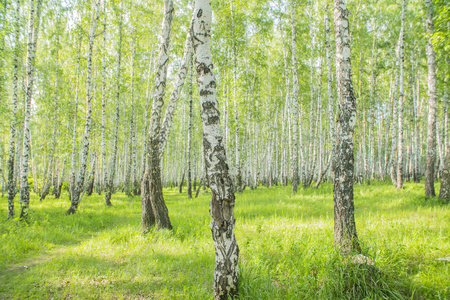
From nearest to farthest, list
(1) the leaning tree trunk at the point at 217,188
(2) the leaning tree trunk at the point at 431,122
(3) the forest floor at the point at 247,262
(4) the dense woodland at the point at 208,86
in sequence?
1. (1) the leaning tree trunk at the point at 217,188
2. (3) the forest floor at the point at 247,262
3. (4) the dense woodland at the point at 208,86
4. (2) the leaning tree trunk at the point at 431,122

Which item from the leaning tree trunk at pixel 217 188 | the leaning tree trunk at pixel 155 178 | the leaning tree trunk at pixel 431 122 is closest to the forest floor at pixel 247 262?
the leaning tree trunk at pixel 217 188

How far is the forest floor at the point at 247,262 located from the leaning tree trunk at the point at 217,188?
313 millimetres

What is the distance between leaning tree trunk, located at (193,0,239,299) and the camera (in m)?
3.22

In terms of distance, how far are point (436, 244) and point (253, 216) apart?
4879 millimetres

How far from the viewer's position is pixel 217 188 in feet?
10.5

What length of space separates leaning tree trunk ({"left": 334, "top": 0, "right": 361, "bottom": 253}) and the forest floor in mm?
342

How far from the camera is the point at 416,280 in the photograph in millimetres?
3490

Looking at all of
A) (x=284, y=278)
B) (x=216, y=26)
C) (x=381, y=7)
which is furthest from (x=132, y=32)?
(x=381, y=7)

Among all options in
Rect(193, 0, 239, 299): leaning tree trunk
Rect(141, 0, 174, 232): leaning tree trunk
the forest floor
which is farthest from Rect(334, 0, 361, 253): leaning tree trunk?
Rect(141, 0, 174, 232): leaning tree trunk

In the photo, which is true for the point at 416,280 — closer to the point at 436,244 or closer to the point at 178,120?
the point at 436,244

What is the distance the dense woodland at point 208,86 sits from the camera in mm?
4184

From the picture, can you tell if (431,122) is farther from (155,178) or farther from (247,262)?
(155,178)

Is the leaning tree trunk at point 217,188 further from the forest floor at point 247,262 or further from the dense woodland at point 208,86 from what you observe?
the forest floor at point 247,262

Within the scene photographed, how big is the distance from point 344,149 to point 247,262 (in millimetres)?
2724
